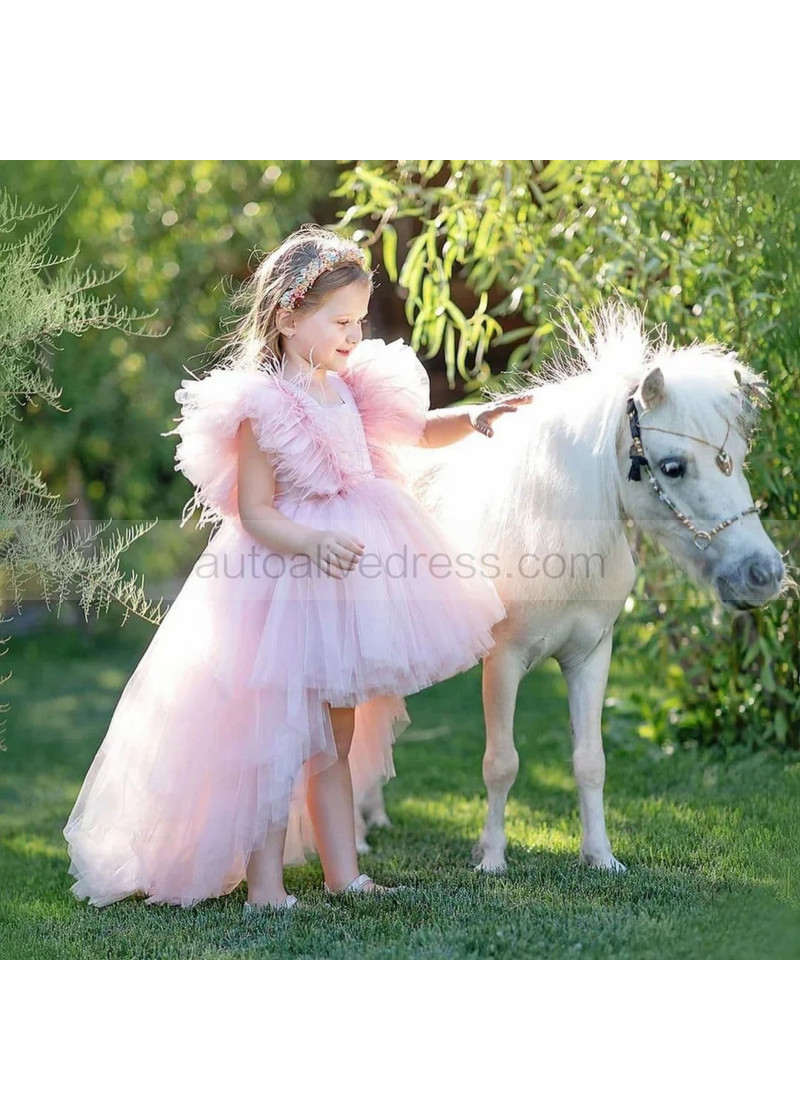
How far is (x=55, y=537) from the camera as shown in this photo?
7.54 feet

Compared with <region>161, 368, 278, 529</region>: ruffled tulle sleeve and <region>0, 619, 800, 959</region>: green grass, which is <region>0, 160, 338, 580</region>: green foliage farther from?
<region>161, 368, 278, 529</region>: ruffled tulle sleeve

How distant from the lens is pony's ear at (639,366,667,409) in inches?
81.3

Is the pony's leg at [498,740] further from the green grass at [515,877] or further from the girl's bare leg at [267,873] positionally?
the girl's bare leg at [267,873]

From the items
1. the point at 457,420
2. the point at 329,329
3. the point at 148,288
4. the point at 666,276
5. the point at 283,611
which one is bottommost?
the point at 283,611

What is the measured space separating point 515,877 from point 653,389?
3.15 ft

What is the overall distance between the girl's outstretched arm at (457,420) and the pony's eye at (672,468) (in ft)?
1.20

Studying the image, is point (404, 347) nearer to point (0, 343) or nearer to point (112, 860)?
point (0, 343)

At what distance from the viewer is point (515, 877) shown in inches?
91.7

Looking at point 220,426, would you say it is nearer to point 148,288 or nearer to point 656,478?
point 656,478

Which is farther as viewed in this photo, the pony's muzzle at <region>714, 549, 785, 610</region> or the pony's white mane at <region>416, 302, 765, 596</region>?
the pony's white mane at <region>416, 302, 765, 596</region>

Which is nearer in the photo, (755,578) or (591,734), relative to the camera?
(755,578)

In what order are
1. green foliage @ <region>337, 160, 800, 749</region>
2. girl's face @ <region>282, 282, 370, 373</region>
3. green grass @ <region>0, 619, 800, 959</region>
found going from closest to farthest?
green grass @ <region>0, 619, 800, 959</region>, girl's face @ <region>282, 282, 370, 373</region>, green foliage @ <region>337, 160, 800, 749</region>

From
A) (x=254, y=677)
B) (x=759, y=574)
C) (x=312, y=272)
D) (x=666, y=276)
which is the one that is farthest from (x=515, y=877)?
(x=666, y=276)

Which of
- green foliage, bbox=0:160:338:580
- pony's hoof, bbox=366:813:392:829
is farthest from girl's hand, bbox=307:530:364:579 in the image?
green foliage, bbox=0:160:338:580
